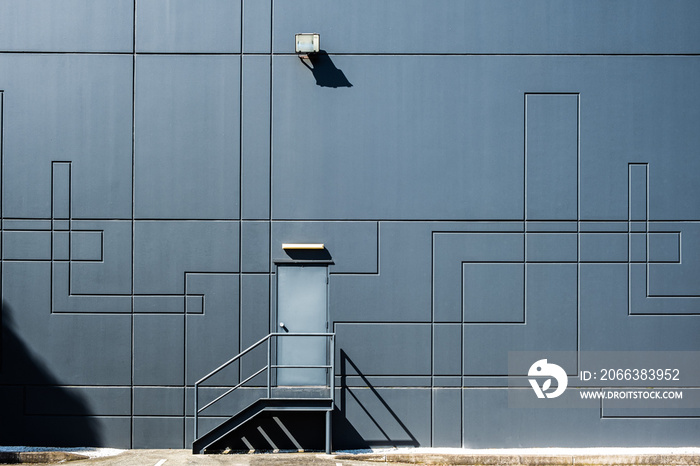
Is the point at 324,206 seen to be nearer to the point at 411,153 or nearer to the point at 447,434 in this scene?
A: the point at 411,153

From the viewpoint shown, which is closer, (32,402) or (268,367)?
(268,367)

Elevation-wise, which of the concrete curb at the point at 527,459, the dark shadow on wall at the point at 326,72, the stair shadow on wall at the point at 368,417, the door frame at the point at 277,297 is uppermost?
the dark shadow on wall at the point at 326,72

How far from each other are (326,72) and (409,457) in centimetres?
655

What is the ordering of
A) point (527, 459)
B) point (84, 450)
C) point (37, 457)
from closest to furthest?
1. point (527, 459)
2. point (37, 457)
3. point (84, 450)

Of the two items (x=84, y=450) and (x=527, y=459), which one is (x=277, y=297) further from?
(x=527, y=459)

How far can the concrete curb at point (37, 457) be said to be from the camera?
10.5 m

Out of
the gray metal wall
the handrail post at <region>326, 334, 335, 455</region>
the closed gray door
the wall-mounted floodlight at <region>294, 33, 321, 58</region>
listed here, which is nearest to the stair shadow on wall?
the gray metal wall

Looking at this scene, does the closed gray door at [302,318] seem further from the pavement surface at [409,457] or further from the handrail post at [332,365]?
the pavement surface at [409,457]

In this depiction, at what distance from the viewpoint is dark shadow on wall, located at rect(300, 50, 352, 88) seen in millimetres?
10914

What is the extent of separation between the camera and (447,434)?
10766 millimetres

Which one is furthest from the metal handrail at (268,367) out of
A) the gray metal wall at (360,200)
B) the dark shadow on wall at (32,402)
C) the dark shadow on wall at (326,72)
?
the dark shadow on wall at (326,72)

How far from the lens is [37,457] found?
34.6ft

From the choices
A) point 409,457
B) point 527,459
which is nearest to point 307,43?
point 409,457

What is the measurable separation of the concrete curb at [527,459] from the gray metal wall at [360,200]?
425mm
